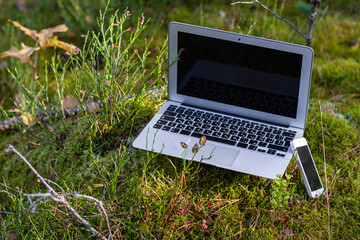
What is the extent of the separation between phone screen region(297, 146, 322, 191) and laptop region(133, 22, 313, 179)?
7 cm

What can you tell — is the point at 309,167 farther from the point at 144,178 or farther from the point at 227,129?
the point at 144,178

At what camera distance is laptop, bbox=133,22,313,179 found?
2172 millimetres

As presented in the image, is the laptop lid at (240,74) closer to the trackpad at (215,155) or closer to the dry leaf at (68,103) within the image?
the trackpad at (215,155)

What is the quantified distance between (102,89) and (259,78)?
898mm

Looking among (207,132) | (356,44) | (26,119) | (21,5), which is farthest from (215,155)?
(21,5)

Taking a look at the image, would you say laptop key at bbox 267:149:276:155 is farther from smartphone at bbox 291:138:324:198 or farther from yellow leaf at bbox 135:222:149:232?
yellow leaf at bbox 135:222:149:232

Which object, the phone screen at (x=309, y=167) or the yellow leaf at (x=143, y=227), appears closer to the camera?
the yellow leaf at (x=143, y=227)

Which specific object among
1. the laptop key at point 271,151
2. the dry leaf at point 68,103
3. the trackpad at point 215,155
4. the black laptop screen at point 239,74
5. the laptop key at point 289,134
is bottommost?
the dry leaf at point 68,103

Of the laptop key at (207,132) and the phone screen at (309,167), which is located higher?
the laptop key at (207,132)

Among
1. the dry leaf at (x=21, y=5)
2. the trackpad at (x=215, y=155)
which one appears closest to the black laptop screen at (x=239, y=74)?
the trackpad at (x=215, y=155)

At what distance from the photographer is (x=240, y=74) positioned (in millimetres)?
2352

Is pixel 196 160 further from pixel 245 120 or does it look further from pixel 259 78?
pixel 259 78

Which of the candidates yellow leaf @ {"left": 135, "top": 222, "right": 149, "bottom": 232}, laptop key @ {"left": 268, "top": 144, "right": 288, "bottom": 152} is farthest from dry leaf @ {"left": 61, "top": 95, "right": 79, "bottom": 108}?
laptop key @ {"left": 268, "top": 144, "right": 288, "bottom": 152}

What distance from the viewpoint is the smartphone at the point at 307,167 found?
216 cm
